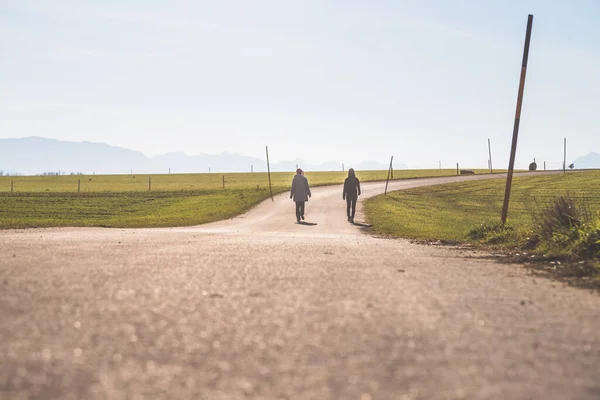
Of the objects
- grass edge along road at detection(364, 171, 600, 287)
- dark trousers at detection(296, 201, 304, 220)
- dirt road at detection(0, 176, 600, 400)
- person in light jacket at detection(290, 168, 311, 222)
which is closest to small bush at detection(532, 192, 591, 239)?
grass edge along road at detection(364, 171, 600, 287)

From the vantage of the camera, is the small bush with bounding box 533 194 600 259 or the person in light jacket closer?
the small bush with bounding box 533 194 600 259

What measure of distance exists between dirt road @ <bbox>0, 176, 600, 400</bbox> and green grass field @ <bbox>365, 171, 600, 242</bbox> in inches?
378

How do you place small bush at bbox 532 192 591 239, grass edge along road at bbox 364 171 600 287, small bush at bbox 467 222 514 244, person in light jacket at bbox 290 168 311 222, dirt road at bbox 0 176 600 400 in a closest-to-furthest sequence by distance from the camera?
dirt road at bbox 0 176 600 400 → grass edge along road at bbox 364 171 600 287 → small bush at bbox 532 192 591 239 → small bush at bbox 467 222 514 244 → person in light jacket at bbox 290 168 311 222

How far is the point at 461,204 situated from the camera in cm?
4416

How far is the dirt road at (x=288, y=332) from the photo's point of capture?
3715 mm

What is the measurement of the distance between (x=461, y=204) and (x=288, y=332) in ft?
133

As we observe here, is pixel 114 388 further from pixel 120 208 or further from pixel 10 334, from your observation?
pixel 120 208

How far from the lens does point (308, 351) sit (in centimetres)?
446

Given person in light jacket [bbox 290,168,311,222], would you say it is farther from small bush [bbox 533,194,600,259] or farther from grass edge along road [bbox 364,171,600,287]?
small bush [bbox 533,194,600,259]

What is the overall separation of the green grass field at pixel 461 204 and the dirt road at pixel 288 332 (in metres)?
9.60

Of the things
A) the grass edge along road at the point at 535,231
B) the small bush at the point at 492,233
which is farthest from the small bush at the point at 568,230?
the small bush at the point at 492,233

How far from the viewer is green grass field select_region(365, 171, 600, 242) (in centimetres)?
2353

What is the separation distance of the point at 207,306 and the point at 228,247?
6.67 meters

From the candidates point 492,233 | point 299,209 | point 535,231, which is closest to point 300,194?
point 299,209
